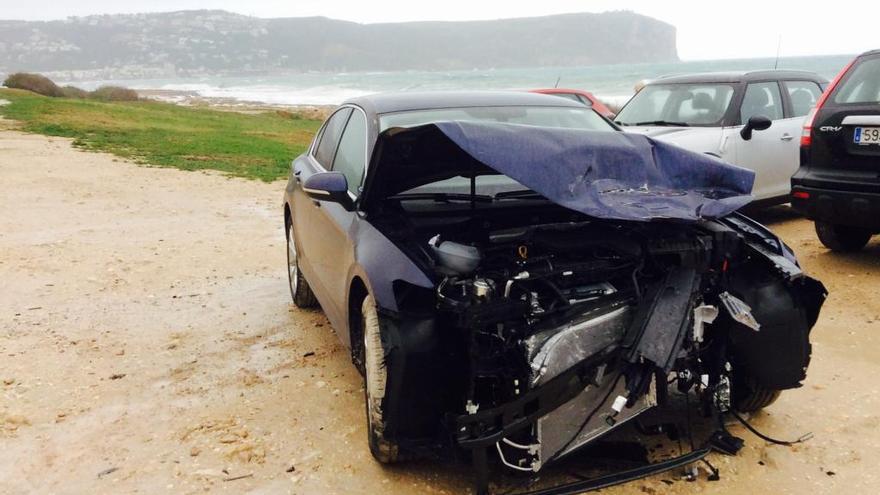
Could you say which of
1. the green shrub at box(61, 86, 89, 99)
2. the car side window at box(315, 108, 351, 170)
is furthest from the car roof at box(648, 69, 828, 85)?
the green shrub at box(61, 86, 89, 99)

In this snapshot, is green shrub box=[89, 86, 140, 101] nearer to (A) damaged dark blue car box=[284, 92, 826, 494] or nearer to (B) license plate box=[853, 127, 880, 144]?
(B) license plate box=[853, 127, 880, 144]

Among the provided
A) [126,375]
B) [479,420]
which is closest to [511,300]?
[479,420]

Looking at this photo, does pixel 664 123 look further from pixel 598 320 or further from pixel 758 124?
pixel 598 320

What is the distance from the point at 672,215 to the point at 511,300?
2.60ft

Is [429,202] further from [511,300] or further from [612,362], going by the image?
[612,362]

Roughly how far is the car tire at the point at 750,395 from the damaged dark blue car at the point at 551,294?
0.4 inches

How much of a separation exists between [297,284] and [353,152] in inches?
65.6

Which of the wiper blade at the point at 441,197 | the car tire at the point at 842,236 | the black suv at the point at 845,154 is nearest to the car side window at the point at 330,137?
the wiper blade at the point at 441,197

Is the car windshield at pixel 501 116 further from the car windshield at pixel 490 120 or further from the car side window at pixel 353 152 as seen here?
the car side window at pixel 353 152

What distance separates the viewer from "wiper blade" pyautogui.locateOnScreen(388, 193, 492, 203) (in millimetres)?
3865

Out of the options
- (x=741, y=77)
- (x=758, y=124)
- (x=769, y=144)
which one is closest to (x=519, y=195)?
(x=758, y=124)

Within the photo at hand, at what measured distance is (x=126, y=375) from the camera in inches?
183

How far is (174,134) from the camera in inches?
792

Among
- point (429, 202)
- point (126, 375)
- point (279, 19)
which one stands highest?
point (279, 19)
